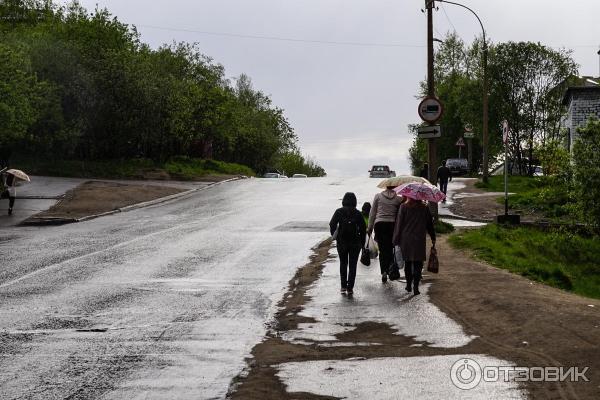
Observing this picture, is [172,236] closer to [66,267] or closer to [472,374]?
[66,267]

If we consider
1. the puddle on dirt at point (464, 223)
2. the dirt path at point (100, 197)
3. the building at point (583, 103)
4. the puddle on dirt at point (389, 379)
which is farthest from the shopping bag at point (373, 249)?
the building at point (583, 103)

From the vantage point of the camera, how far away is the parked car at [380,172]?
233 ft

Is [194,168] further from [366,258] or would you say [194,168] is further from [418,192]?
[418,192]

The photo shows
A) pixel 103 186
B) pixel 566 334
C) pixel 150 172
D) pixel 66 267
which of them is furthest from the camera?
pixel 150 172

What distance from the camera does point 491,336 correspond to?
10805mm

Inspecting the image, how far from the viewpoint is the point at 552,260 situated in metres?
24.1

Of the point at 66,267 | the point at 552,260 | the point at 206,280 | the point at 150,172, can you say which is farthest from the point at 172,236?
the point at 150,172

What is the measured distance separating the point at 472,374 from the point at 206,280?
835cm

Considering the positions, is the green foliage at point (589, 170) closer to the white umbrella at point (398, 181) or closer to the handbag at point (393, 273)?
the white umbrella at point (398, 181)

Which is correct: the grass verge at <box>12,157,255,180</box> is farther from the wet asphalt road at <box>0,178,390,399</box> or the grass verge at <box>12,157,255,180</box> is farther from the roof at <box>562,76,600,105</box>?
the roof at <box>562,76,600,105</box>

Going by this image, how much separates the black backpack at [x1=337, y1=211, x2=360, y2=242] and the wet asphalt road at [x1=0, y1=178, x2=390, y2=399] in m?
1.41

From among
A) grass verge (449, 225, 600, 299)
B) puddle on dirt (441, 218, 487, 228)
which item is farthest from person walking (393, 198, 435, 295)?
puddle on dirt (441, 218, 487, 228)

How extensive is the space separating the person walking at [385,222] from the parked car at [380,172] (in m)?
53.1

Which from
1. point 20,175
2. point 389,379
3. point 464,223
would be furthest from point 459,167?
point 389,379
